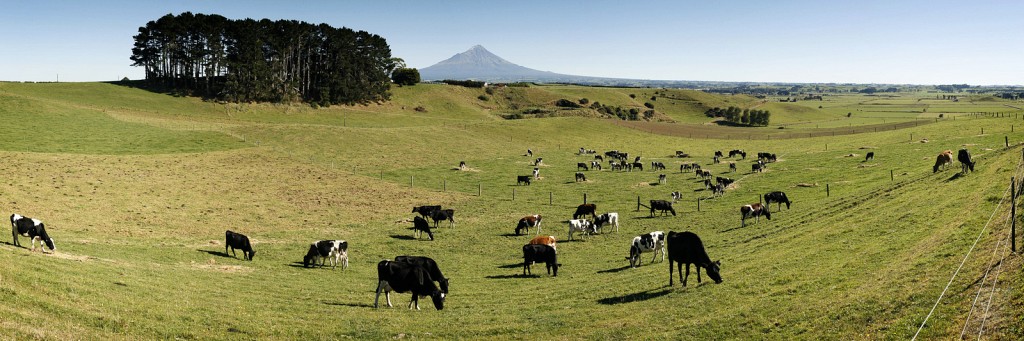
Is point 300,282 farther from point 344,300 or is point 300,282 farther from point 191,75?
point 191,75

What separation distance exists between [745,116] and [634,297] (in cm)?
15692

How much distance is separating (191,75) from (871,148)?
4636 inches

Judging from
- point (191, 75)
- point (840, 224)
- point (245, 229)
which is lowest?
point (245, 229)

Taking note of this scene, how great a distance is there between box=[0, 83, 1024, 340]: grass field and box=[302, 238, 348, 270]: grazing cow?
96 centimetres

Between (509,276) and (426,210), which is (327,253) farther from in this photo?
(426,210)

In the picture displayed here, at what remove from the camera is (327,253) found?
28.1 metres

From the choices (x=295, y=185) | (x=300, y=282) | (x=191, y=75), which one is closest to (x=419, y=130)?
(x=295, y=185)

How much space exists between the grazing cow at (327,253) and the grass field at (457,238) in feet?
3.16

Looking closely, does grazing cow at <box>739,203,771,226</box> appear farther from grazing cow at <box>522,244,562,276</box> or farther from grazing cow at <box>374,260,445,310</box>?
grazing cow at <box>374,260,445,310</box>

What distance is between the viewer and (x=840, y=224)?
25.0 metres

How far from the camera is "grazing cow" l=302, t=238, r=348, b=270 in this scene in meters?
27.9

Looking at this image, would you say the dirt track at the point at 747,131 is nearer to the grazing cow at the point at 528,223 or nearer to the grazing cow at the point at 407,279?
the grazing cow at the point at 528,223

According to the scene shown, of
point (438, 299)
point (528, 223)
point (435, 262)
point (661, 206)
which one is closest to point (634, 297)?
point (438, 299)

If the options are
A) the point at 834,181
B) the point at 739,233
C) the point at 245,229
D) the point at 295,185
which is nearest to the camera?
the point at 739,233
